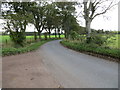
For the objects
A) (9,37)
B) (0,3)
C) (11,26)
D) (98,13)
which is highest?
(0,3)

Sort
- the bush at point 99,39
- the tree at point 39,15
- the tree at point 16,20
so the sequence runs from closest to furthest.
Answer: the bush at point 99,39, the tree at point 16,20, the tree at point 39,15

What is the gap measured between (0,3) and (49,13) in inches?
544

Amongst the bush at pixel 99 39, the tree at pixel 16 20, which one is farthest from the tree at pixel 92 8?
the tree at pixel 16 20

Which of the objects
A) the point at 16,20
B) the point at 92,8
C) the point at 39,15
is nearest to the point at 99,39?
the point at 92,8

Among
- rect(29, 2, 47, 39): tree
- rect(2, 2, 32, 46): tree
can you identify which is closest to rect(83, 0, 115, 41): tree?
rect(2, 2, 32, 46): tree

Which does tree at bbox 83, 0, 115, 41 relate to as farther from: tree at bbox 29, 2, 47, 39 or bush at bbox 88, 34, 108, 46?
tree at bbox 29, 2, 47, 39

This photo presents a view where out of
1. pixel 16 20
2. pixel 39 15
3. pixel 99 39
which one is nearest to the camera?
pixel 99 39

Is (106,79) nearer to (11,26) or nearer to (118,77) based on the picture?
(118,77)

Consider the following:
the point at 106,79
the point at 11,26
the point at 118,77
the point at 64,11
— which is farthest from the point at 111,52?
the point at 64,11

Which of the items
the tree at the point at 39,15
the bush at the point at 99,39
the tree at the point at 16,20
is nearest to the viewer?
the bush at the point at 99,39

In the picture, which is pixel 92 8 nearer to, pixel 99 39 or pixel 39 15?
pixel 99 39

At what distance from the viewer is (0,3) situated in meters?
11.5

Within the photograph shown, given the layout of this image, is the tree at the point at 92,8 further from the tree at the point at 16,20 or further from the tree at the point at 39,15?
the tree at the point at 39,15

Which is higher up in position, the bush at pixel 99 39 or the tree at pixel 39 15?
the tree at pixel 39 15
